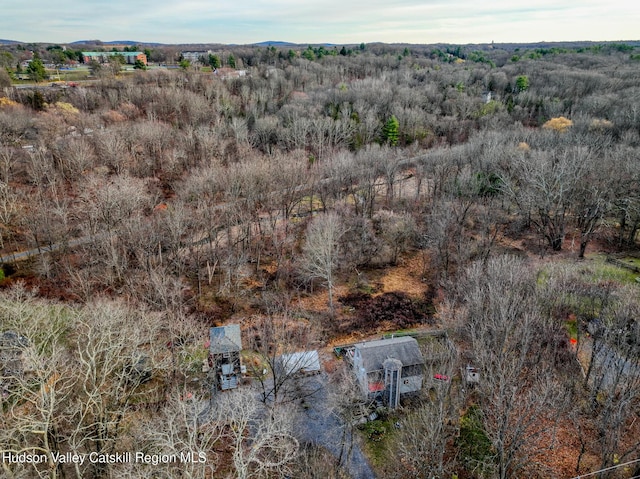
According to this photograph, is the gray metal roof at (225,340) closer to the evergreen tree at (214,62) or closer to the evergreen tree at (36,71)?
the evergreen tree at (36,71)

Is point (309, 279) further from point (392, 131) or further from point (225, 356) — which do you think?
point (392, 131)

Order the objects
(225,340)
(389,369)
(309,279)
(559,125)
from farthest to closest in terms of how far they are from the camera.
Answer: (559,125)
(309,279)
(225,340)
(389,369)

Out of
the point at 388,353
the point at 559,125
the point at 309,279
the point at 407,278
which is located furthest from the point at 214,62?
the point at 388,353

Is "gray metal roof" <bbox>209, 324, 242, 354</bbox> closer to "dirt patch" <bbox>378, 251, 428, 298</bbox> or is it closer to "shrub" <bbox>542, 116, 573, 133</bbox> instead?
"dirt patch" <bbox>378, 251, 428, 298</bbox>

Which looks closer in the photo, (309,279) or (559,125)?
(309,279)

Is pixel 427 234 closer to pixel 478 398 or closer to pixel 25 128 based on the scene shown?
pixel 478 398

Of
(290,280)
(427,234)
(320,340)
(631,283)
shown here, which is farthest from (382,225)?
(631,283)

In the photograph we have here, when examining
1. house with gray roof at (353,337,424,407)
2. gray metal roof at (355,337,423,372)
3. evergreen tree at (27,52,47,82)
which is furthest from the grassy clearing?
evergreen tree at (27,52,47,82)
